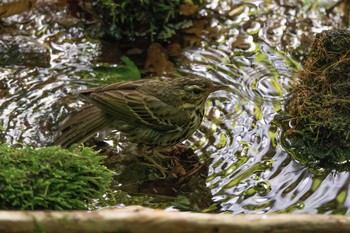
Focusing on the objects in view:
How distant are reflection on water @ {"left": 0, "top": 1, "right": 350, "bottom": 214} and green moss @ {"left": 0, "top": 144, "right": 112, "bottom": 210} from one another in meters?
1.27

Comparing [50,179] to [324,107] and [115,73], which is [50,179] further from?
[115,73]

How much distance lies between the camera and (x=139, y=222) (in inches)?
169

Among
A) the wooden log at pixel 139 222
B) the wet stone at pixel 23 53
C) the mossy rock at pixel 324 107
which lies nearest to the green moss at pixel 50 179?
the wooden log at pixel 139 222

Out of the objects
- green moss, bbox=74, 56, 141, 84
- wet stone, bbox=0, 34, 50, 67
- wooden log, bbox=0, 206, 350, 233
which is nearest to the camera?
wooden log, bbox=0, 206, 350, 233

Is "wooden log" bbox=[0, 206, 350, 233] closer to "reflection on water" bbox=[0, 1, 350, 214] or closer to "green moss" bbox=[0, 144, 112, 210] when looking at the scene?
"green moss" bbox=[0, 144, 112, 210]

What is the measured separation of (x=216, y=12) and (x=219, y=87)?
262 centimetres

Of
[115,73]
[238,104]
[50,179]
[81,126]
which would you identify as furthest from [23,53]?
[50,179]

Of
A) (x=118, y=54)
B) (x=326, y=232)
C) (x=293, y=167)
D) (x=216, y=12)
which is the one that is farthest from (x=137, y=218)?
(x=216, y=12)

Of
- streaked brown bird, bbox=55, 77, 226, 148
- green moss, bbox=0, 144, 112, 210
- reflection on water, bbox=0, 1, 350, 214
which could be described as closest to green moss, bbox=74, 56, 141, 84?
reflection on water, bbox=0, 1, 350, 214

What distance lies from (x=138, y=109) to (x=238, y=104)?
3.80 feet

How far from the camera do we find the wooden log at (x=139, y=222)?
4.26 meters

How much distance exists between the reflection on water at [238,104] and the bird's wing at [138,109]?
1.20ft

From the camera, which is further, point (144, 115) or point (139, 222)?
point (144, 115)

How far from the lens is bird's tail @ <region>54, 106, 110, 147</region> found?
6051mm
